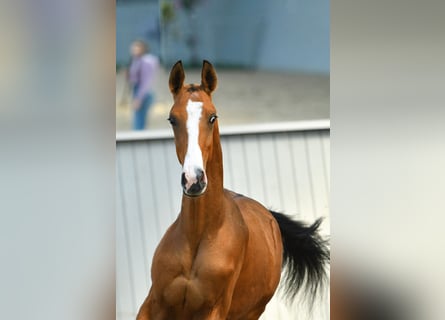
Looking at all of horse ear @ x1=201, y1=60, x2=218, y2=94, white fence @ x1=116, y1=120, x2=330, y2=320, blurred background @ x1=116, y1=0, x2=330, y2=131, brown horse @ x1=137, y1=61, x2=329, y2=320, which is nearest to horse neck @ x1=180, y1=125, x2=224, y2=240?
brown horse @ x1=137, y1=61, x2=329, y2=320

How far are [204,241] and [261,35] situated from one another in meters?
0.72

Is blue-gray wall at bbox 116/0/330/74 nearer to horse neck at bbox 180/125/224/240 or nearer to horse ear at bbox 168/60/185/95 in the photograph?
horse ear at bbox 168/60/185/95

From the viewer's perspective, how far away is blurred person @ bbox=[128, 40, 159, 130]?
2.56m

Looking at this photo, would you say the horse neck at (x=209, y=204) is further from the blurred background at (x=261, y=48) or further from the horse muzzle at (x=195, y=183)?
the blurred background at (x=261, y=48)

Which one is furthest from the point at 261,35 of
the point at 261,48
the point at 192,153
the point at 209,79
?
the point at 192,153

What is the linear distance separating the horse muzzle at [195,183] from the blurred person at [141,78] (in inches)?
17.3

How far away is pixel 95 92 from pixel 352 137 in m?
0.87

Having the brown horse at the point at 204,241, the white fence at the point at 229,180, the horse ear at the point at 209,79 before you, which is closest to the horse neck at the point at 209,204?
the brown horse at the point at 204,241

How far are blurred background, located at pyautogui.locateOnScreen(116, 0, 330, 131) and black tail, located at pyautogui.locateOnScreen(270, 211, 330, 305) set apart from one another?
1.11 ft

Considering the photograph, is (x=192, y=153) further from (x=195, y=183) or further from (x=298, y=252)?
(x=298, y=252)

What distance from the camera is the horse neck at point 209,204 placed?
88.5 inches

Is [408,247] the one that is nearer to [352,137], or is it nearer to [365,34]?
[352,137]

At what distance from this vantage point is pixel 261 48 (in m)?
2.58

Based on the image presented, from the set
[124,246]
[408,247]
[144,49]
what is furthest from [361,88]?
[124,246]
